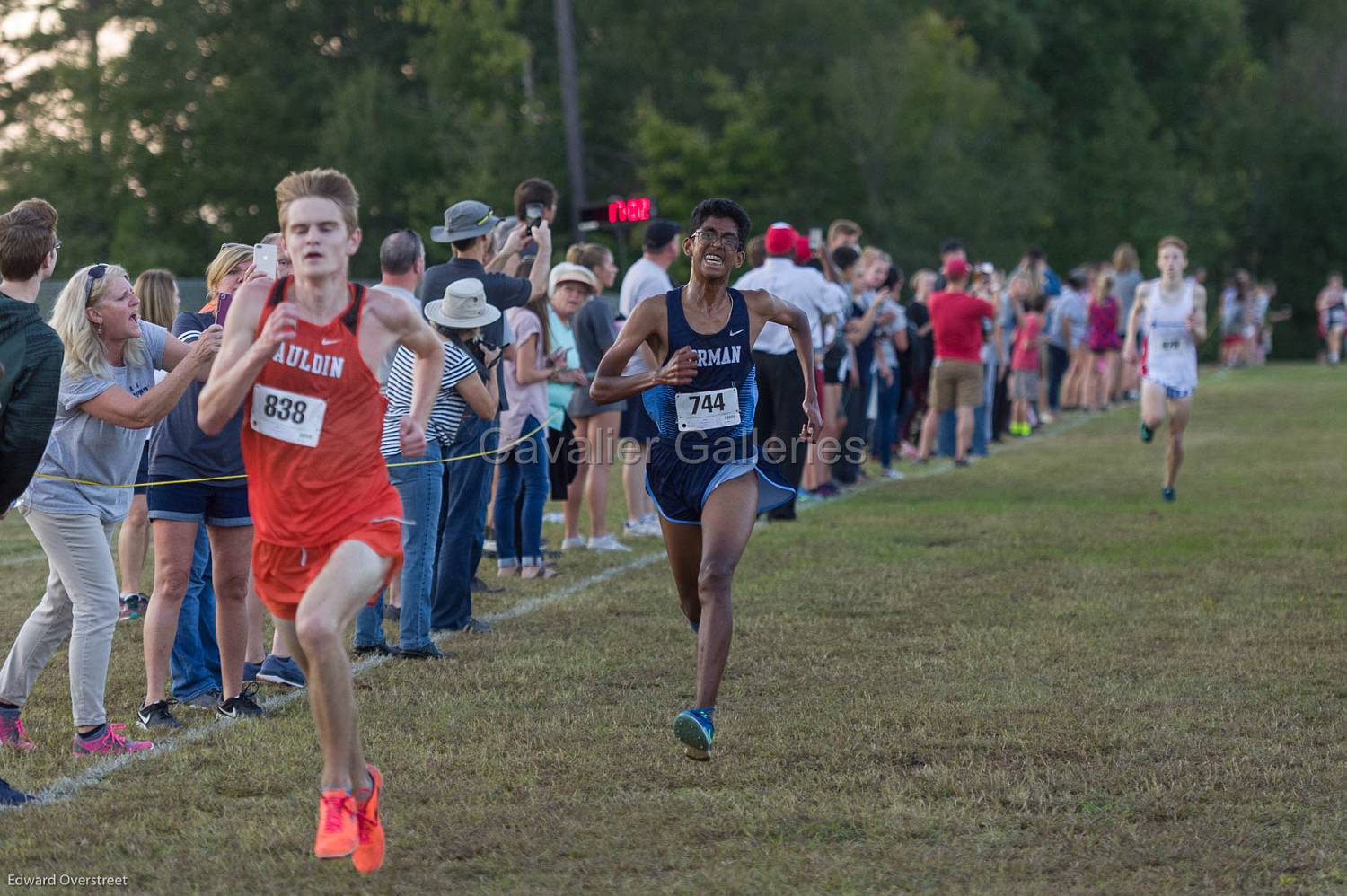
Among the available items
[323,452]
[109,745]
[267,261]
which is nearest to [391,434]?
[109,745]

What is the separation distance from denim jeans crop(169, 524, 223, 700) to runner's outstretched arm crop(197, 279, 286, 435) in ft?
7.44

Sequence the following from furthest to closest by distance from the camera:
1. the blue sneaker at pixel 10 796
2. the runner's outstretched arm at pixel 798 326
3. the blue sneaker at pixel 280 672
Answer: the blue sneaker at pixel 280 672, the runner's outstretched arm at pixel 798 326, the blue sneaker at pixel 10 796

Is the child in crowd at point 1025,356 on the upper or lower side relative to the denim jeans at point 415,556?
upper

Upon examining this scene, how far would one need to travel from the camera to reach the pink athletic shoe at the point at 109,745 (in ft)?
20.0

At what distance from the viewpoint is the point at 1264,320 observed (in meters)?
49.3

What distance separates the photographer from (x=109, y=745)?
6.14 meters

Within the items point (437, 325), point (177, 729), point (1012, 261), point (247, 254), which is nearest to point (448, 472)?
point (437, 325)

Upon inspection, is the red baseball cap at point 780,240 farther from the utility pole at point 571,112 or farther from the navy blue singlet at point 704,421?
the utility pole at point 571,112

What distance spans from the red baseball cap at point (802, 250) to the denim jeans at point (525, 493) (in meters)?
4.01

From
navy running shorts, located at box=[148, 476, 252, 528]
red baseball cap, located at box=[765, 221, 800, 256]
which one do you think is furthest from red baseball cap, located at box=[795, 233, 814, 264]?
navy running shorts, located at box=[148, 476, 252, 528]

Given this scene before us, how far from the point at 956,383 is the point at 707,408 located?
11207 mm

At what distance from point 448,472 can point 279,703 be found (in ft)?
7.09

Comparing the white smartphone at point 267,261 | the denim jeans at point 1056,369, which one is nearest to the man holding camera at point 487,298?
the white smartphone at point 267,261

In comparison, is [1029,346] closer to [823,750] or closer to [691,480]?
[691,480]
